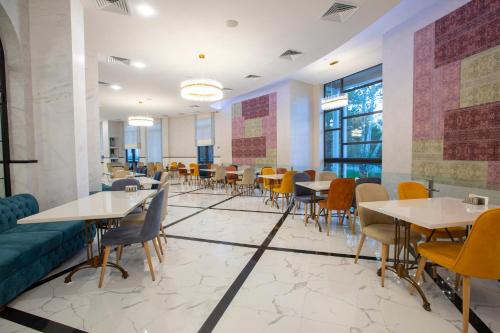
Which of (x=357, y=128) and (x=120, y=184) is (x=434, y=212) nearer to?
(x=120, y=184)

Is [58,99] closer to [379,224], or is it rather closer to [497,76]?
[379,224]

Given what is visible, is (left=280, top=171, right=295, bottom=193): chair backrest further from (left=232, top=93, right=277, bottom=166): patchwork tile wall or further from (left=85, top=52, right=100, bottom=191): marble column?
(left=85, top=52, right=100, bottom=191): marble column

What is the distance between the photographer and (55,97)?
130 inches

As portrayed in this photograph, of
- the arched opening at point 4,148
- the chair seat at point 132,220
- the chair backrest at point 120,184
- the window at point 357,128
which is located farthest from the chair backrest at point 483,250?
the arched opening at point 4,148

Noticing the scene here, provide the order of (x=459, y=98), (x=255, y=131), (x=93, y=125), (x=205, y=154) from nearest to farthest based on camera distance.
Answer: (x=459, y=98)
(x=93, y=125)
(x=255, y=131)
(x=205, y=154)

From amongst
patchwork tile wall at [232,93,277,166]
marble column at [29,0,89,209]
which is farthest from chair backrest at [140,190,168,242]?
patchwork tile wall at [232,93,277,166]

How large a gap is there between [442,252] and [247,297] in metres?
1.71

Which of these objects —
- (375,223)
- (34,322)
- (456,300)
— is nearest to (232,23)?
(375,223)

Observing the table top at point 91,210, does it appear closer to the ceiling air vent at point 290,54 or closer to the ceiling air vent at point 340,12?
the ceiling air vent at point 340,12

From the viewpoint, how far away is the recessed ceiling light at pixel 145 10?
3427 millimetres

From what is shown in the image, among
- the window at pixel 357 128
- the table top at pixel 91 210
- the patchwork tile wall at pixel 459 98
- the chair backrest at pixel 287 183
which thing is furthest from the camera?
the window at pixel 357 128

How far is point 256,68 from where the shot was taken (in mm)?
5980

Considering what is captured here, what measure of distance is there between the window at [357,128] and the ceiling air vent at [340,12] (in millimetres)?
3158

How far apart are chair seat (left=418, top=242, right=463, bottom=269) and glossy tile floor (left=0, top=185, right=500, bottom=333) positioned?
1.49ft
